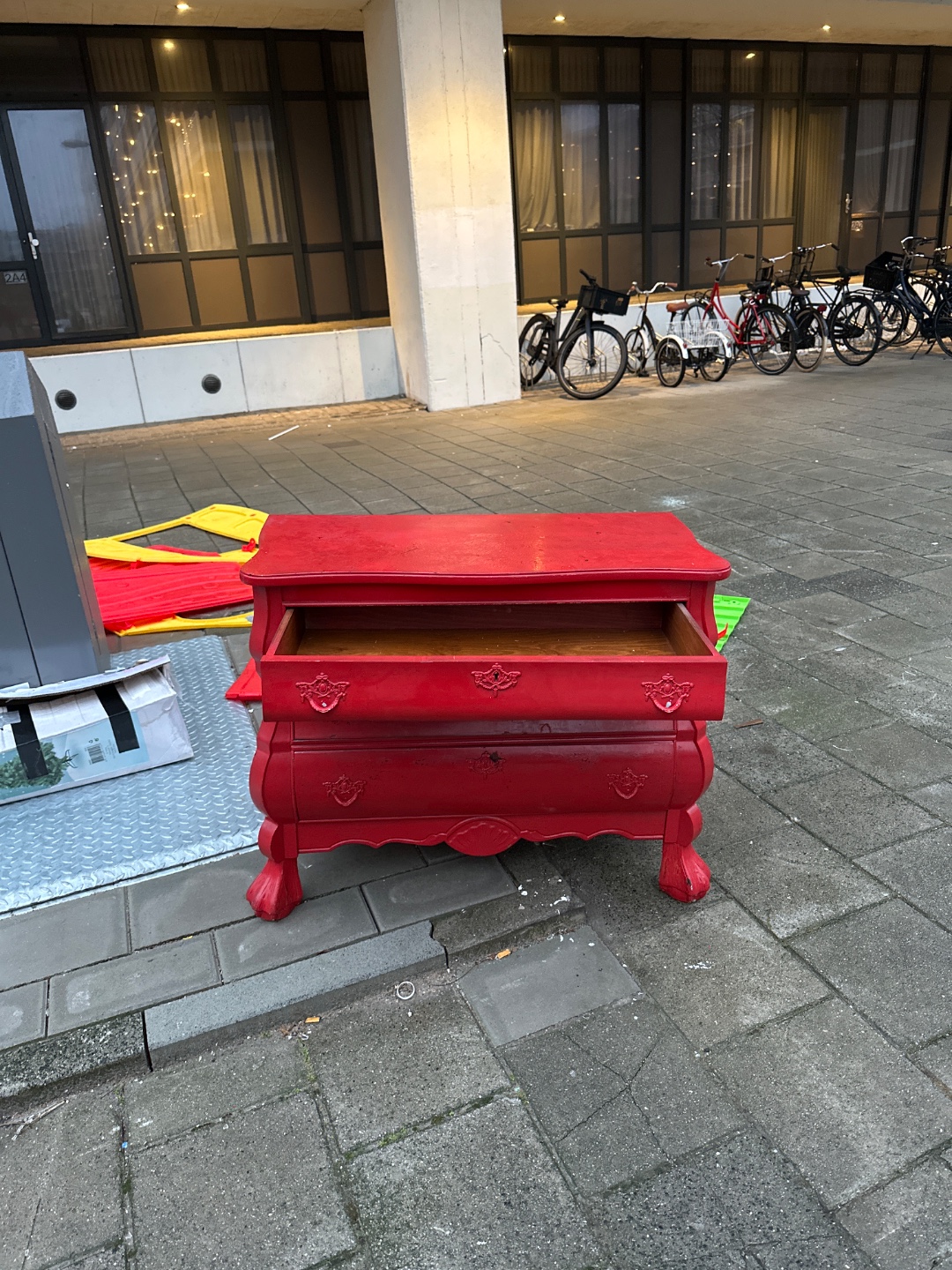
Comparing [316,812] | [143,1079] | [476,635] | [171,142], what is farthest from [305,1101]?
[171,142]

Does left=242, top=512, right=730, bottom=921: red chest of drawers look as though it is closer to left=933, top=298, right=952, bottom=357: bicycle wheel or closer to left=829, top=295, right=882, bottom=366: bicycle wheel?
left=829, top=295, right=882, bottom=366: bicycle wheel

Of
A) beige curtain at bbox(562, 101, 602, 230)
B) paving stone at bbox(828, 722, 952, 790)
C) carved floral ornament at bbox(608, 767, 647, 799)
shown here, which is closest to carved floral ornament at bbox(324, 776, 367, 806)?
carved floral ornament at bbox(608, 767, 647, 799)

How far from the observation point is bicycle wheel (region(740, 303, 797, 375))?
38.8 feet

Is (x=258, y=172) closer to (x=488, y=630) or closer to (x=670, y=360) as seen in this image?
(x=670, y=360)

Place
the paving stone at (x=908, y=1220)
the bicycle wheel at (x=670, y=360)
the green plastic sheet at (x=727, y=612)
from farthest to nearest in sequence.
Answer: the bicycle wheel at (x=670, y=360), the green plastic sheet at (x=727, y=612), the paving stone at (x=908, y=1220)

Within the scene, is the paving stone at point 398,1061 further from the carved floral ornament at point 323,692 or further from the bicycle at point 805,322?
the bicycle at point 805,322

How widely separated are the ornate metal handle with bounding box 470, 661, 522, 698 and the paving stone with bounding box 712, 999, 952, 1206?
948mm

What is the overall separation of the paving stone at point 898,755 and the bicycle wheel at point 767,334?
9765 millimetres

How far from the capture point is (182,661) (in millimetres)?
4098

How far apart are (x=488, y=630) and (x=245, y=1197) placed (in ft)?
4.69

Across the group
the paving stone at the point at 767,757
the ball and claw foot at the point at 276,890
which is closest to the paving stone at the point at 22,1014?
the ball and claw foot at the point at 276,890

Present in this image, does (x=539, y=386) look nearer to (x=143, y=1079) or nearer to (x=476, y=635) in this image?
(x=476, y=635)

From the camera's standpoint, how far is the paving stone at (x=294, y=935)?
2332 mm

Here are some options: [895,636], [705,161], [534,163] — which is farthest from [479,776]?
[705,161]
